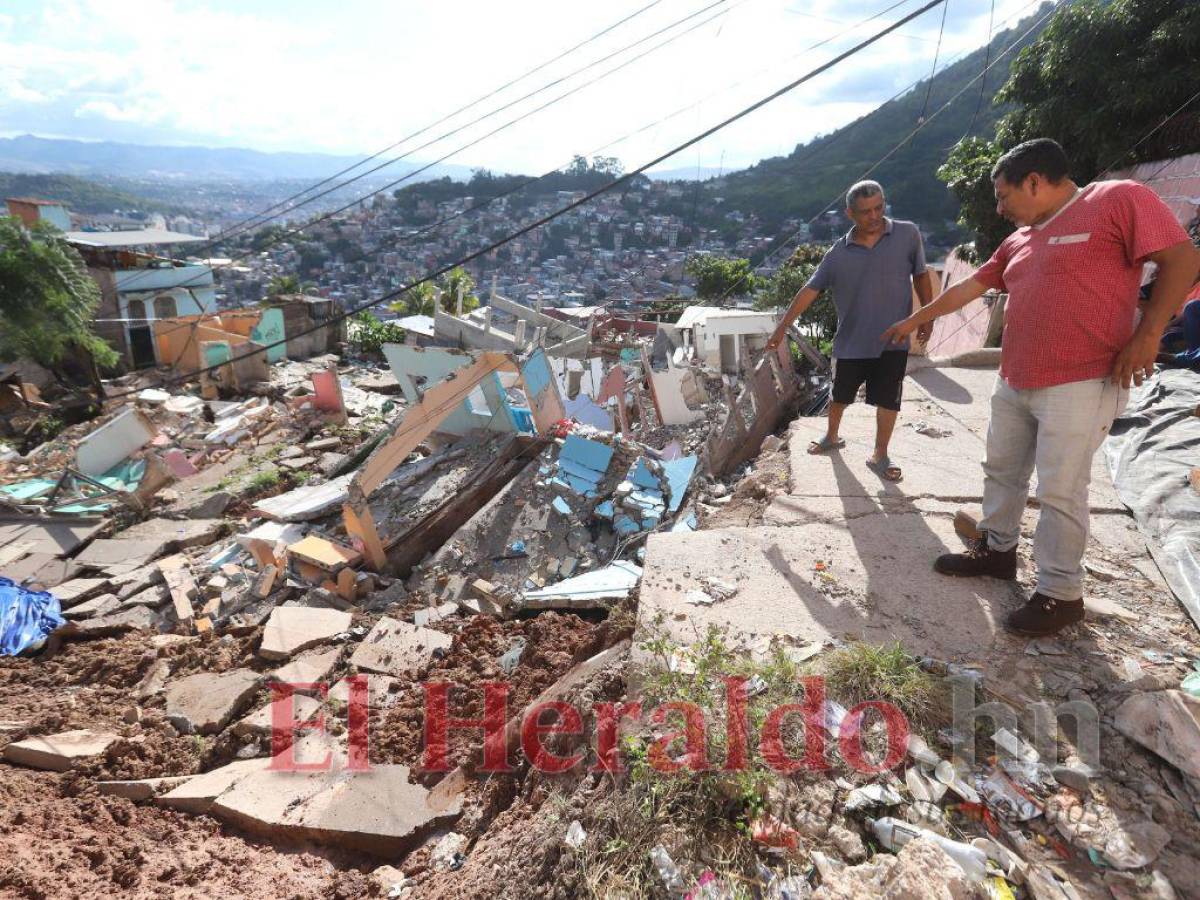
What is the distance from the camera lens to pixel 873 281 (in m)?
3.35

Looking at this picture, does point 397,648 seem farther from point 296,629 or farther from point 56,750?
point 56,750

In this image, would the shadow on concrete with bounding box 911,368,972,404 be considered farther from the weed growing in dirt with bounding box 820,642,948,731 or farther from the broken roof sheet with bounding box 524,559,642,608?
the weed growing in dirt with bounding box 820,642,948,731

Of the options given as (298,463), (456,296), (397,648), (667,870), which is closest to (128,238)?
(456,296)

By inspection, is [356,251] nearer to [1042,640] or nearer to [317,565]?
[317,565]

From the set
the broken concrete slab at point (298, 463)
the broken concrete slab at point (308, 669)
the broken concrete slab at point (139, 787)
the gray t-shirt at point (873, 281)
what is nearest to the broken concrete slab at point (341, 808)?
the broken concrete slab at point (139, 787)

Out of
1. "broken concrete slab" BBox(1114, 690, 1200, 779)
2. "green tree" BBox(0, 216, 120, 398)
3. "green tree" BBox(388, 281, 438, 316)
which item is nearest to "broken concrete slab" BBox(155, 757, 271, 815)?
"broken concrete slab" BBox(1114, 690, 1200, 779)

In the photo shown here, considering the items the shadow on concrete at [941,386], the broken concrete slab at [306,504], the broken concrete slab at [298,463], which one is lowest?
the broken concrete slab at [298,463]

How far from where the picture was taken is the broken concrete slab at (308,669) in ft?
14.0

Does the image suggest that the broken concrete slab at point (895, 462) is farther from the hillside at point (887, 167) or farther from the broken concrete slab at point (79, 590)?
the hillside at point (887, 167)

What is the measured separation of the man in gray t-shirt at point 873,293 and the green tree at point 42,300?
20.2 m

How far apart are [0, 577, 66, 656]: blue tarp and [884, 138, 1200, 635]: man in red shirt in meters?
7.39

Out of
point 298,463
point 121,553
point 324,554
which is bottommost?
point 298,463

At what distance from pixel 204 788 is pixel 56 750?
1283 millimetres

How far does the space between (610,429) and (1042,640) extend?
27.2 ft
